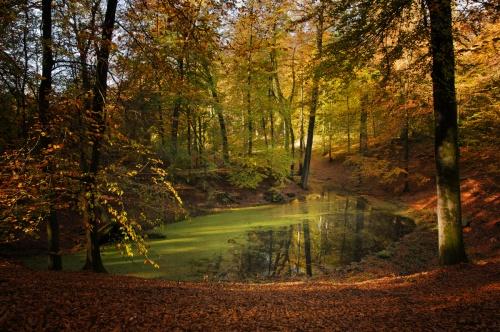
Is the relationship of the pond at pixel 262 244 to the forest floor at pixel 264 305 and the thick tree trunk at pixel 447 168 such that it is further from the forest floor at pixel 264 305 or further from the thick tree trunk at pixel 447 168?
the thick tree trunk at pixel 447 168

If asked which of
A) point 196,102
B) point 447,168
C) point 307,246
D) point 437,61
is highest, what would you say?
point 196,102

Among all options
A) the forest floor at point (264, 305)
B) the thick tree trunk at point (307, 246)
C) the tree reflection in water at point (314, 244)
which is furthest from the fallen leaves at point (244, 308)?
the tree reflection in water at point (314, 244)

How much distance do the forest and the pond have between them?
127 millimetres

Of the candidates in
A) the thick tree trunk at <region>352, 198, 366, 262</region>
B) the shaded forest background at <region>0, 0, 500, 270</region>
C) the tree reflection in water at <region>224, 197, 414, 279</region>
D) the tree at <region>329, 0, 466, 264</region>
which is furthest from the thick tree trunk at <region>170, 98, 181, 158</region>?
the tree at <region>329, 0, 466, 264</region>

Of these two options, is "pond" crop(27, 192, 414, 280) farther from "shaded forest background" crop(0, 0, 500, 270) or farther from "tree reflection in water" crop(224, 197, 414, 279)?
"shaded forest background" crop(0, 0, 500, 270)

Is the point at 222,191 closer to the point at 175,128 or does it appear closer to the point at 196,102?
the point at 175,128

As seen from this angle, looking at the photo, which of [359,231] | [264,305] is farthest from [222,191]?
[264,305]

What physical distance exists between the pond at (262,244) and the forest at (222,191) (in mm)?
127

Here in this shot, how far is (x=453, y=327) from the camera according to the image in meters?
4.64

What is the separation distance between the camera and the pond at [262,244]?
468 inches

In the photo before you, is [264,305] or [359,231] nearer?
[264,305]

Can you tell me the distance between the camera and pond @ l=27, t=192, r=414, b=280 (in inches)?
468

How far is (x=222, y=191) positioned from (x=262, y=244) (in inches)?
435

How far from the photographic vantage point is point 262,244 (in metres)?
14.9
